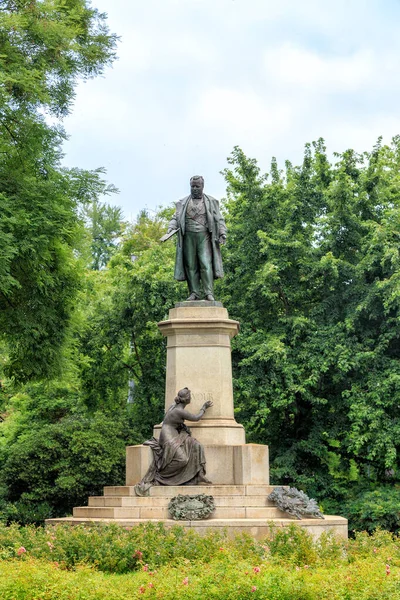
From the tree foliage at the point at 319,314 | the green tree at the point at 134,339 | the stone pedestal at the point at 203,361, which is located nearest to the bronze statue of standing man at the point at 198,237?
the stone pedestal at the point at 203,361

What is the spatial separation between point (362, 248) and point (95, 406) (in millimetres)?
9380

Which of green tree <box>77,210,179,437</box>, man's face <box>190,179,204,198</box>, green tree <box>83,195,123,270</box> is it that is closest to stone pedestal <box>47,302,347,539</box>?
man's face <box>190,179,204,198</box>

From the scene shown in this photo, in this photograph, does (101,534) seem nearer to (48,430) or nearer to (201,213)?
(201,213)

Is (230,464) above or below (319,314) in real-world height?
below

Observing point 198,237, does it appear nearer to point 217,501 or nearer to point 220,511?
point 217,501

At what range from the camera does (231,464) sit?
13.9m

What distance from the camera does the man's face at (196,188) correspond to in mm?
15578

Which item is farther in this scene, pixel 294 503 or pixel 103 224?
pixel 103 224

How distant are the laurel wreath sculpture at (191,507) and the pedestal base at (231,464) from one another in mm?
946

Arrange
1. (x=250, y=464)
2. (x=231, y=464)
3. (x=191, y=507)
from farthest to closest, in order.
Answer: (x=231, y=464), (x=250, y=464), (x=191, y=507)

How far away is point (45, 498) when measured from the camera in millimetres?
21953

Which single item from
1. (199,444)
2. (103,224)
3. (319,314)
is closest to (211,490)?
(199,444)

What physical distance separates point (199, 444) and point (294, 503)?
1.73m

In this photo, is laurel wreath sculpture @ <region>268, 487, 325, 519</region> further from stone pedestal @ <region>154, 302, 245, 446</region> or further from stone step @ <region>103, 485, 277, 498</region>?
stone pedestal @ <region>154, 302, 245, 446</region>
